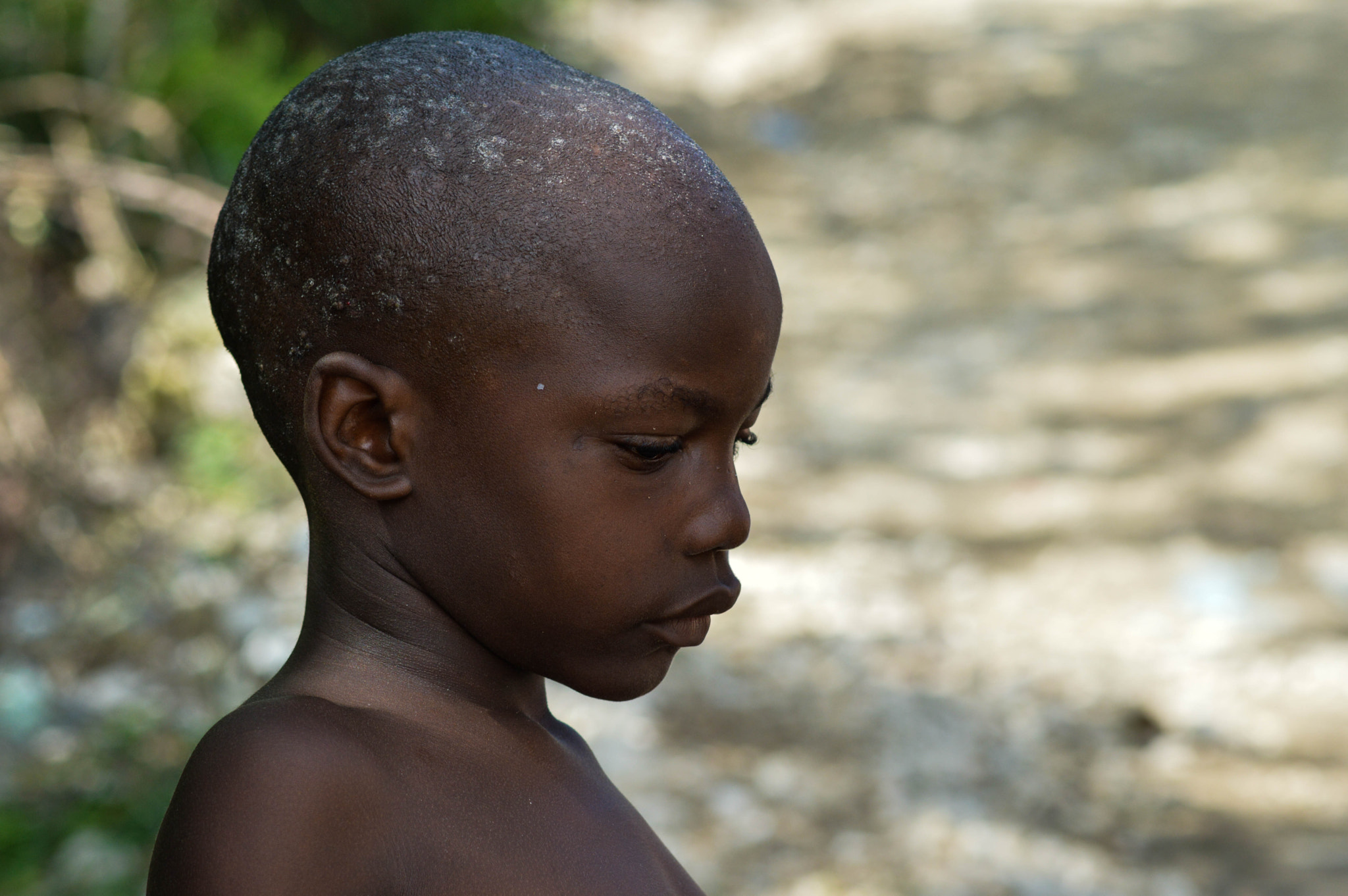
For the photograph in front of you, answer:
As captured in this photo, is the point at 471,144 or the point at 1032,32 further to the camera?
the point at 1032,32

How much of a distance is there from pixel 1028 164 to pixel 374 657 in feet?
25.4

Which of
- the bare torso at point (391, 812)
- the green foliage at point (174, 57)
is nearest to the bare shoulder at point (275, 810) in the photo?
the bare torso at point (391, 812)

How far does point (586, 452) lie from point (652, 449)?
0.05m

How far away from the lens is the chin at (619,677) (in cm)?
117

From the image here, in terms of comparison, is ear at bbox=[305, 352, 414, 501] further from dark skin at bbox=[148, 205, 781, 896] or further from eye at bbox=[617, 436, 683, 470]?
eye at bbox=[617, 436, 683, 470]

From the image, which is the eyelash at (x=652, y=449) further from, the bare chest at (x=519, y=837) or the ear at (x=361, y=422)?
the bare chest at (x=519, y=837)

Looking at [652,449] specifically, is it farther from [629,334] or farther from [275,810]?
[275,810]

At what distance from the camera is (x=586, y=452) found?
1093mm

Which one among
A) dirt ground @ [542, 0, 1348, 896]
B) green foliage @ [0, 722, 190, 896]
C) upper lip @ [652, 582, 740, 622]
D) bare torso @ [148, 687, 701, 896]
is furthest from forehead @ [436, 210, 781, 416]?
dirt ground @ [542, 0, 1348, 896]

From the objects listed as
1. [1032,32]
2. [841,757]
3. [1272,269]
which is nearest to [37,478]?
[841,757]

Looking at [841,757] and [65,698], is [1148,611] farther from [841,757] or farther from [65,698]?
[65,698]

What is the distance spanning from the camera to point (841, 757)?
3.62 meters

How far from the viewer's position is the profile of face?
1079mm

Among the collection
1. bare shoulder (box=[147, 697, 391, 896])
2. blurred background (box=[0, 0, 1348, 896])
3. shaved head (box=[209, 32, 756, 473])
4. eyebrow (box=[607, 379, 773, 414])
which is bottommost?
bare shoulder (box=[147, 697, 391, 896])
